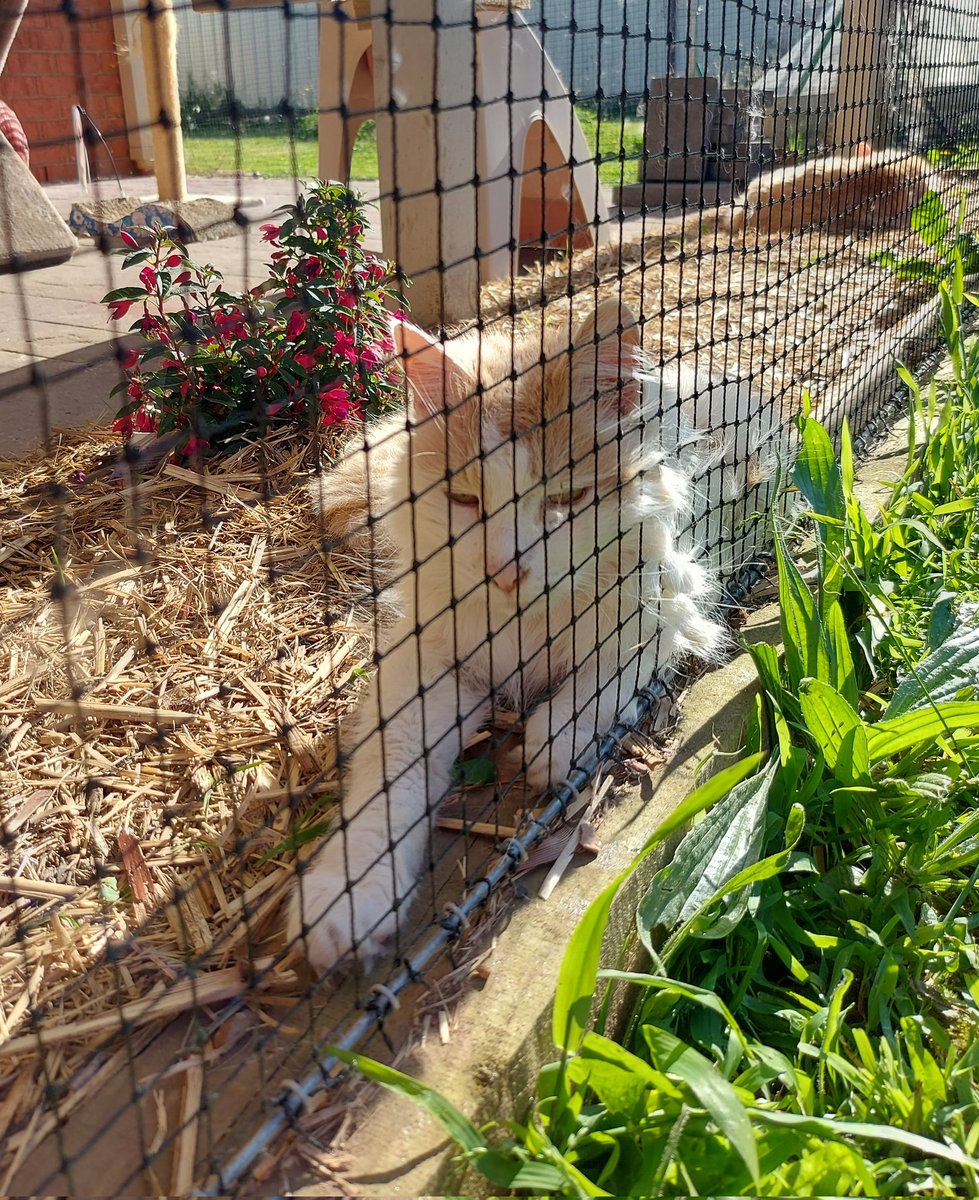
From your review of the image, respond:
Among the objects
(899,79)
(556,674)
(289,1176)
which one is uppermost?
(899,79)

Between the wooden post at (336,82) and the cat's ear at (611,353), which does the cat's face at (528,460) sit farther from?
the wooden post at (336,82)

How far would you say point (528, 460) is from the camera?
5.98ft

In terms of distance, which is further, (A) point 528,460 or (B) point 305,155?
(B) point 305,155

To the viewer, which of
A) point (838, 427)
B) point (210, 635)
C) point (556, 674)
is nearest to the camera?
point (556, 674)

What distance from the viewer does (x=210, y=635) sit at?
94.0 inches

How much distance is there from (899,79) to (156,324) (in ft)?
10.5

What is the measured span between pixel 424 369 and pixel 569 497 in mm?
351

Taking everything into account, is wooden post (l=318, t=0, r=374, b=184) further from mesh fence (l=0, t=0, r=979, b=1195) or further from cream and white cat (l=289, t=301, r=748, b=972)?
cream and white cat (l=289, t=301, r=748, b=972)

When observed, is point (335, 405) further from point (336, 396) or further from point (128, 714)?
point (128, 714)

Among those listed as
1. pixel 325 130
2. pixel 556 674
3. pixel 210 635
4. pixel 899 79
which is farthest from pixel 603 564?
pixel 325 130

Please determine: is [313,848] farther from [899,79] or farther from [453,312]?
[899,79]

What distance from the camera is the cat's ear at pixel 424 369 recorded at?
165 centimetres

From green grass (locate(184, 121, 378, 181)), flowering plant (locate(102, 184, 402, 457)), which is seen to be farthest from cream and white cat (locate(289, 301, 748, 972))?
green grass (locate(184, 121, 378, 181))

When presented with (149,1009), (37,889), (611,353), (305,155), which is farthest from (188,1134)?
(305,155)
